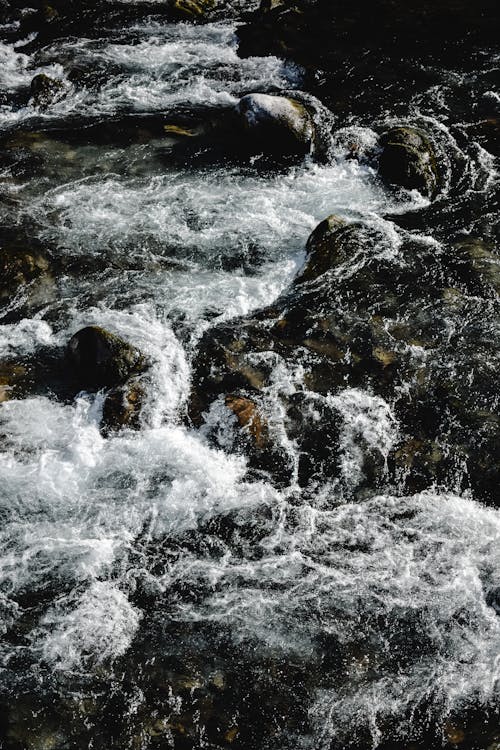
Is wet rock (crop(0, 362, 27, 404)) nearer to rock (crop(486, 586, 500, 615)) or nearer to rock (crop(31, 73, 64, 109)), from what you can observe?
rock (crop(486, 586, 500, 615))

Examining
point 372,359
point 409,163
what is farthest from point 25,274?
point 409,163

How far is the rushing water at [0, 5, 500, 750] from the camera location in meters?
4.11

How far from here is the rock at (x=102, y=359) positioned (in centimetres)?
601

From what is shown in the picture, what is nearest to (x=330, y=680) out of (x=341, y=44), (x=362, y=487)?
(x=362, y=487)

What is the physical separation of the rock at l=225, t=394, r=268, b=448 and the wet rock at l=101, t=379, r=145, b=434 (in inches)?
32.2

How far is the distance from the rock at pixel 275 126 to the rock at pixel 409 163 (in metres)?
1.14

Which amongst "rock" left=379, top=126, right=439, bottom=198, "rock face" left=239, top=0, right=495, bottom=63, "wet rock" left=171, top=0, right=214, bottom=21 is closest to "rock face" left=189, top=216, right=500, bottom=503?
"rock" left=379, top=126, right=439, bottom=198

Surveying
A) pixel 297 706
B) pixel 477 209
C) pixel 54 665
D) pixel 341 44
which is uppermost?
pixel 341 44

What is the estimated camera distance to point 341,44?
1148 cm

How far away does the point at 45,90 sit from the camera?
10.3 meters

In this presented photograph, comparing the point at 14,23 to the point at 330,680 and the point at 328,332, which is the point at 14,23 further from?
the point at 330,680

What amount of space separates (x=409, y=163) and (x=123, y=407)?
5.07 metres

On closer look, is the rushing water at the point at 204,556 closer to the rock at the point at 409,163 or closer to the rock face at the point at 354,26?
the rock at the point at 409,163

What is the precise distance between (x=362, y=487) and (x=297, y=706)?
179cm
